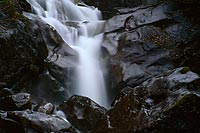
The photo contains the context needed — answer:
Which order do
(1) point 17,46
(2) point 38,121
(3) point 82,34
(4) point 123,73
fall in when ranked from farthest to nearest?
(3) point 82,34, (4) point 123,73, (1) point 17,46, (2) point 38,121

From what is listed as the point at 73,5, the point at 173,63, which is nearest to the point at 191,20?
the point at 173,63

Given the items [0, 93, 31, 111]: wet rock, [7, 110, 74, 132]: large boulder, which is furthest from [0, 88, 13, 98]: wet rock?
[7, 110, 74, 132]: large boulder

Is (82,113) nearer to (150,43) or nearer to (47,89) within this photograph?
(47,89)

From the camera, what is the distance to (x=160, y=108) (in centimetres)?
508

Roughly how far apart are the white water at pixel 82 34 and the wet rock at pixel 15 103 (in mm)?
2024

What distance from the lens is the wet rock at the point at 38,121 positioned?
577 cm

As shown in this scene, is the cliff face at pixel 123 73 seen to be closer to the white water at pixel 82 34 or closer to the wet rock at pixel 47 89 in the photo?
the wet rock at pixel 47 89

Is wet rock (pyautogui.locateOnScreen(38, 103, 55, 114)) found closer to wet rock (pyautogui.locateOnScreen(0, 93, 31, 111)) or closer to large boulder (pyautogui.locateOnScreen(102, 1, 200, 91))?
wet rock (pyautogui.locateOnScreen(0, 93, 31, 111))

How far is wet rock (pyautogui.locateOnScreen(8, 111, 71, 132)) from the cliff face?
16mm

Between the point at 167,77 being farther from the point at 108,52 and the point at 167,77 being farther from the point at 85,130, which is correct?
the point at 108,52

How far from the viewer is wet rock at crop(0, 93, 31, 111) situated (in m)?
6.66

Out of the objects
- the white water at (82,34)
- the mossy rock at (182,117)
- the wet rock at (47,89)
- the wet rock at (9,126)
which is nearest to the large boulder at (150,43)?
the white water at (82,34)

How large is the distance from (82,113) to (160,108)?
7.19ft

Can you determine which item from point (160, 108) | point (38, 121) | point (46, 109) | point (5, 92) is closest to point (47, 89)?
point (5, 92)
